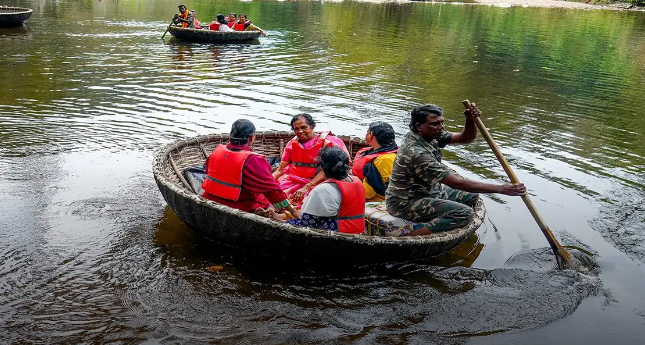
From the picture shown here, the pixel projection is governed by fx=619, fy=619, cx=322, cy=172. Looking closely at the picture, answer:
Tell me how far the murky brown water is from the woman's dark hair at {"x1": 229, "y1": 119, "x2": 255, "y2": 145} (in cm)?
92

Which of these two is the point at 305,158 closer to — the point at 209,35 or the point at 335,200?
the point at 335,200

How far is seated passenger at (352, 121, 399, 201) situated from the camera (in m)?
5.20

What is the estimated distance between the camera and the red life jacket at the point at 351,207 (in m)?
4.50

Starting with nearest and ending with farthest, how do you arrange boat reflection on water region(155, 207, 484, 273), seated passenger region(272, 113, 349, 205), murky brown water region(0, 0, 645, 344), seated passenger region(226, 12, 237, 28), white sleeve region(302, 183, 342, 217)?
murky brown water region(0, 0, 645, 344), white sleeve region(302, 183, 342, 217), boat reflection on water region(155, 207, 484, 273), seated passenger region(272, 113, 349, 205), seated passenger region(226, 12, 237, 28)

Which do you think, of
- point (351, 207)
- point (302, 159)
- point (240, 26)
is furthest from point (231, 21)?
point (351, 207)

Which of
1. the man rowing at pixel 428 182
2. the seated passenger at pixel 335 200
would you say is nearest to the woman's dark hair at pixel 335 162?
the seated passenger at pixel 335 200

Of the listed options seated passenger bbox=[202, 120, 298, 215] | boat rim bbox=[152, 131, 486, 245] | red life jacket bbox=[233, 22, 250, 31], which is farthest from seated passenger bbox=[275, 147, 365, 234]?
red life jacket bbox=[233, 22, 250, 31]

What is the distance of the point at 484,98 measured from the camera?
11414mm

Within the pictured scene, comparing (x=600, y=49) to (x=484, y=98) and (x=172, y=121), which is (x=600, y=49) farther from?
(x=172, y=121)

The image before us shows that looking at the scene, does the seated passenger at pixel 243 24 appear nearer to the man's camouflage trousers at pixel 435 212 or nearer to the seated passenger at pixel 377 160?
the seated passenger at pixel 377 160

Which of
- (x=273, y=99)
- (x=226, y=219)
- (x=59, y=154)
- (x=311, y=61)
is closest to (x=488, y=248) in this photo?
(x=226, y=219)

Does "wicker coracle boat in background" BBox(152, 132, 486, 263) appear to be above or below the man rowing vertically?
below

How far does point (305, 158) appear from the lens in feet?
19.1

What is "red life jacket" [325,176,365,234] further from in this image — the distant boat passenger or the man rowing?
the distant boat passenger
